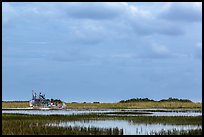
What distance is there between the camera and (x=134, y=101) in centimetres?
9762

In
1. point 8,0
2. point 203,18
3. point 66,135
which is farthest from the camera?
point 66,135

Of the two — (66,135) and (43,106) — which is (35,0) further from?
(43,106)

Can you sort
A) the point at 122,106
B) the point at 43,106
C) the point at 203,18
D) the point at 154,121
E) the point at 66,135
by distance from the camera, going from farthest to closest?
1. the point at 43,106
2. the point at 122,106
3. the point at 154,121
4. the point at 66,135
5. the point at 203,18

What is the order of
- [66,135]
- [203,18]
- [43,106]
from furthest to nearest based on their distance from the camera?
[43,106] < [66,135] < [203,18]

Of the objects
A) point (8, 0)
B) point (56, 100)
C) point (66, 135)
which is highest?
point (56, 100)

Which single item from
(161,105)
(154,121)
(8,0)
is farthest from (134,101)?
(8,0)

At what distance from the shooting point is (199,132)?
24.7 m

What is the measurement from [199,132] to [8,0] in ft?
47.8

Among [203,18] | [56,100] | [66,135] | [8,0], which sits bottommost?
[66,135]

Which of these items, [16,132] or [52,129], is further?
[52,129]

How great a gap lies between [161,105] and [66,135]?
67.3 m

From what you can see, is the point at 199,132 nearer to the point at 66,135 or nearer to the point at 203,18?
the point at 66,135

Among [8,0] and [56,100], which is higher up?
[56,100]

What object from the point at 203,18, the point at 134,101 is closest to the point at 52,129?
the point at 203,18
